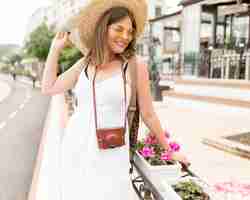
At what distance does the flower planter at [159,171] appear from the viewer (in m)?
1.96

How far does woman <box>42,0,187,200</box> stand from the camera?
1.50 metres

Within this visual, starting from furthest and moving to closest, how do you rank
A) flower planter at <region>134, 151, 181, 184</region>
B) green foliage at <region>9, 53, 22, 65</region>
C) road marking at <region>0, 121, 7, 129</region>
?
green foliage at <region>9, 53, 22, 65</region> < road marking at <region>0, 121, 7, 129</region> < flower planter at <region>134, 151, 181, 184</region>

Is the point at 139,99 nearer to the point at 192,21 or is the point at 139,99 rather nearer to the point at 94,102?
the point at 94,102

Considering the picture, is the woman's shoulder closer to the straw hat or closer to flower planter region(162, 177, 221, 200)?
the straw hat

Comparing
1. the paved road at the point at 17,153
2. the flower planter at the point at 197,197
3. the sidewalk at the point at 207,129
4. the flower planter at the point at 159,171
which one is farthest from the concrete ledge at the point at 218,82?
the flower planter at the point at 197,197

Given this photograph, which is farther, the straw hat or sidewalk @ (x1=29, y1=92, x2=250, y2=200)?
sidewalk @ (x1=29, y1=92, x2=250, y2=200)

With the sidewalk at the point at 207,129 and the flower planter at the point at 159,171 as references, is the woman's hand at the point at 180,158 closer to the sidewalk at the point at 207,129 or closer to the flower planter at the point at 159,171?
the flower planter at the point at 159,171

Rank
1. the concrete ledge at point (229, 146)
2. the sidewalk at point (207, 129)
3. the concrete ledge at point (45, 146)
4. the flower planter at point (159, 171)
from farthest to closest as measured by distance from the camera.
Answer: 1. the concrete ledge at point (229, 146)
2. the sidewalk at point (207, 129)
3. the concrete ledge at point (45, 146)
4. the flower planter at point (159, 171)

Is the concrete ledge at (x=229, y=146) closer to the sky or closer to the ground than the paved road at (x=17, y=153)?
closer to the sky

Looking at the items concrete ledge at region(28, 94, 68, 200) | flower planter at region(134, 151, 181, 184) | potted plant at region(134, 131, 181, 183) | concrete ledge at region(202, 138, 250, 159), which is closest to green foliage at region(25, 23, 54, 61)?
concrete ledge at region(28, 94, 68, 200)

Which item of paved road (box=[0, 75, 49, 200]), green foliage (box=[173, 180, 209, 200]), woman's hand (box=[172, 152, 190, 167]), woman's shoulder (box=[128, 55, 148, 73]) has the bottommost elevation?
paved road (box=[0, 75, 49, 200])

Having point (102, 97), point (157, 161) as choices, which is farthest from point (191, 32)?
point (102, 97)

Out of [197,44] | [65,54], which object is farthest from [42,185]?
[65,54]

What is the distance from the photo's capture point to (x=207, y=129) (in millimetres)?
7543
